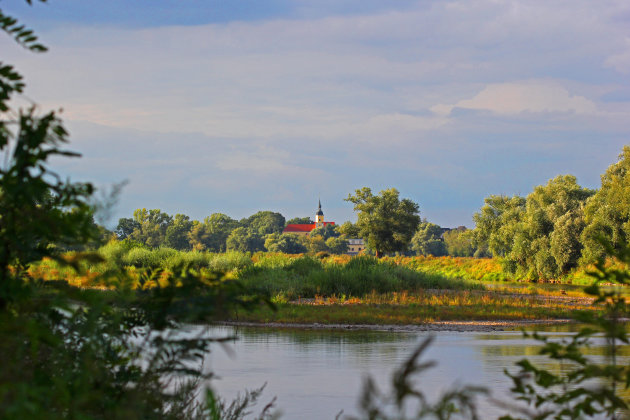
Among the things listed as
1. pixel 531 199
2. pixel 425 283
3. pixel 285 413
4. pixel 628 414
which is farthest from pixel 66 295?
pixel 531 199

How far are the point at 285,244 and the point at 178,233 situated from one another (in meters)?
35.3

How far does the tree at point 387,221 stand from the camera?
7912 centimetres

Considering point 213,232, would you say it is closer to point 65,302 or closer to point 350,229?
point 350,229

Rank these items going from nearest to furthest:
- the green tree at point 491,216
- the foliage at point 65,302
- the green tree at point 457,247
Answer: the foliage at point 65,302
the green tree at point 491,216
the green tree at point 457,247

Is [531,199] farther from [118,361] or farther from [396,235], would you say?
[118,361]

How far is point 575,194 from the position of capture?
71.3m

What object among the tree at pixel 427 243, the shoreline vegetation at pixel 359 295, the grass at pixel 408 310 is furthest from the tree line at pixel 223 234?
the grass at pixel 408 310

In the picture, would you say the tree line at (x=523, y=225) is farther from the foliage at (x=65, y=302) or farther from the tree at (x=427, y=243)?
the tree at (x=427, y=243)

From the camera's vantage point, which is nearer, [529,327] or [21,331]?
[21,331]

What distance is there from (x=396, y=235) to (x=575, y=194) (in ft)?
56.5

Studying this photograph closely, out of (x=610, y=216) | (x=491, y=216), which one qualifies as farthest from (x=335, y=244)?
(x=610, y=216)

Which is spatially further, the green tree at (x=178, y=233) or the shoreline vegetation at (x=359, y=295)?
the green tree at (x=178, y=233)

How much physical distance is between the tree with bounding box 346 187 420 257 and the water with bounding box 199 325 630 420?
2124 inches

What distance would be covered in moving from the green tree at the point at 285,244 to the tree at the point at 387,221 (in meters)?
49.0
